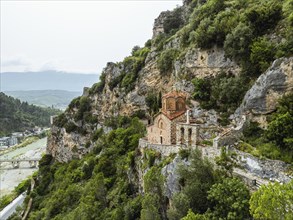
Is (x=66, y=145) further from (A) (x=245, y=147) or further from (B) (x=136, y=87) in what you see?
(A) (x=245, y=147)

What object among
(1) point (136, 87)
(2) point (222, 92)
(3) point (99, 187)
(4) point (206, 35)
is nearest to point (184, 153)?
(2) point (222, 92)

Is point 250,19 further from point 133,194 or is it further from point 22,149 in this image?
point 22,149

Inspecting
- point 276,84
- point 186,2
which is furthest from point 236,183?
point 186,2

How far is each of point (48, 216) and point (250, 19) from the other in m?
37.4

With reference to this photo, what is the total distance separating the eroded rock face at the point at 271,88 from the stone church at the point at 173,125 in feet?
20.1

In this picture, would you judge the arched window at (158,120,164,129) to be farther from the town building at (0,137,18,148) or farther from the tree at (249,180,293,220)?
the town building at (0,137,18,148)

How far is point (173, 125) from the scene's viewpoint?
1180 inches

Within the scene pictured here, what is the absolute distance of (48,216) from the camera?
3884 centimetres

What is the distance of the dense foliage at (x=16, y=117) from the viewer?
156375 mm

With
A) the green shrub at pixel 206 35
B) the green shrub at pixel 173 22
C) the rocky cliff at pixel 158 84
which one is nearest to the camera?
the rocky cliff at pixel 158 84

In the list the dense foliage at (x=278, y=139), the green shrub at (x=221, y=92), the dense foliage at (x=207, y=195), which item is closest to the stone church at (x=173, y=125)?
the green shrub at (x=221, y=92)

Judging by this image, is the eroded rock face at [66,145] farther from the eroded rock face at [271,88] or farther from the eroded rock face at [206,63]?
the eroded rock face at [271,88]

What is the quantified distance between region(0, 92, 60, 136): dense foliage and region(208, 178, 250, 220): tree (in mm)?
155201

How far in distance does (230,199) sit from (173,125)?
14350 millimetres
